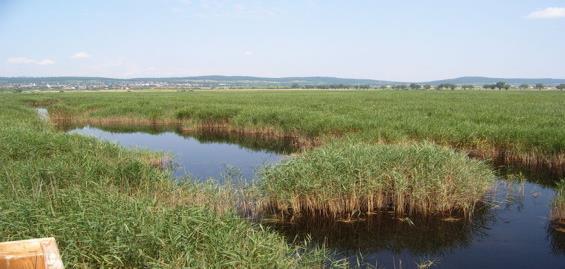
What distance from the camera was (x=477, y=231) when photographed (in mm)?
11734

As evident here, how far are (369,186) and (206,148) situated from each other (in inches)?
643

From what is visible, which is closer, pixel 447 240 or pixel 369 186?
pixel 447 240

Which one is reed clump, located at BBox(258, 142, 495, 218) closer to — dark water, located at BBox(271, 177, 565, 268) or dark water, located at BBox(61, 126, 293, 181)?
dark water, located at BBox(271, 177, 565, 268)

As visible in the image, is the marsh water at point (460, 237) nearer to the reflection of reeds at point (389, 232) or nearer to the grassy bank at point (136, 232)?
the reflection of reeds at point (389, 232)

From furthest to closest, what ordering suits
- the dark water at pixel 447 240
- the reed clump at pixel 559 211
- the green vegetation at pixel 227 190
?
the reed clump at pixel 559 211, the dark water at pixel 447 240, the green vegetation at pixel 227 190

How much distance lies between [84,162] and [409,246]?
919 cm

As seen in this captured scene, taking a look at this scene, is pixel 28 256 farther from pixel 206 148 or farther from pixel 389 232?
pixel 206 148

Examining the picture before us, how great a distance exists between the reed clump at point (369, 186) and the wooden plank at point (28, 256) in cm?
788

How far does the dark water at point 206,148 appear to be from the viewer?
64.3 ft

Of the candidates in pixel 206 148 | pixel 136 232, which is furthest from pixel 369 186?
pixel 206 148

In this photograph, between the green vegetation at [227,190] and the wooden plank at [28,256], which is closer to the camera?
the wooden plank at [28,256]

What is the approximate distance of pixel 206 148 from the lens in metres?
27.1

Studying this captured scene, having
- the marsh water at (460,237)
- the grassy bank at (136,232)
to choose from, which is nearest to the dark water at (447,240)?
the marsh water at (460,237)

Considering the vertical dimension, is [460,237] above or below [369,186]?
below
